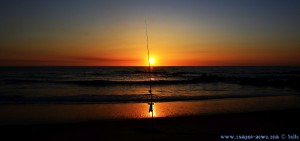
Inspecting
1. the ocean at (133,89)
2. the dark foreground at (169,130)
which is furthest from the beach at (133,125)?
the ocean at (133,89)

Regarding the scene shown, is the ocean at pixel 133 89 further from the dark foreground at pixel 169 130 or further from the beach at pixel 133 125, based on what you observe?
the dark foreground at pixel 169 130

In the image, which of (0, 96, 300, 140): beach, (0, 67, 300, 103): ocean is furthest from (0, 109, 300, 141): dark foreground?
(0, 67, 300, 103): ocean

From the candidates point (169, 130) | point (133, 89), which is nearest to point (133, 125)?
point (169, 130)

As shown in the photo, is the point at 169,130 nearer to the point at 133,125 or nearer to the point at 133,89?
the point at 133,125

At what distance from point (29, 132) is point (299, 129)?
7891 mm

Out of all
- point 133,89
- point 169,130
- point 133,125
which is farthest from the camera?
point 133,89

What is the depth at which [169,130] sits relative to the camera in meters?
7.26

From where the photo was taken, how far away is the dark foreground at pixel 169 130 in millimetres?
6699

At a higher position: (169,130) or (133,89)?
(169,130)

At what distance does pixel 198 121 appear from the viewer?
28.7ft

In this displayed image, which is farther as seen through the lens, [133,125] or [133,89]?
[133,89]

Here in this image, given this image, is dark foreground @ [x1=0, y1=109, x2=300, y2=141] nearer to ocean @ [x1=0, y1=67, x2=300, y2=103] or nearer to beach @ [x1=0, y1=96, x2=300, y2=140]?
beach @ [x1=0, y1=96, x2=300, y2=140]

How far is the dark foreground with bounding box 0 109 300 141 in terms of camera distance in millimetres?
6699

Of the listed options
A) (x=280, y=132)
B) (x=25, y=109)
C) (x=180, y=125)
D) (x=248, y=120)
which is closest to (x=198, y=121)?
(x=180, y=125)
